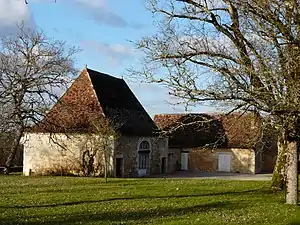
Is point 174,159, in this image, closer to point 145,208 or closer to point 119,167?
point 119,167

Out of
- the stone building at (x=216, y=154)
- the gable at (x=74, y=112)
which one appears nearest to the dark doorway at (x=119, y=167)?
the gable at (x=74, y=112)

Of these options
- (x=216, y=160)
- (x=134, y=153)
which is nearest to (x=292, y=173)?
(x=134, y=153)

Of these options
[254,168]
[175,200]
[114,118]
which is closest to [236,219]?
[175,200]

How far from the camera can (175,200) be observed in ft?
62.5

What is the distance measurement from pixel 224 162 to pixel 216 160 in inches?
33.8

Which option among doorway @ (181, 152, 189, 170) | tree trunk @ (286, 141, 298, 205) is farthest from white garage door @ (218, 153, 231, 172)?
tree trunk @ (286, 141, 298, 205)

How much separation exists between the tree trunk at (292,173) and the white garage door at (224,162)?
32799mm

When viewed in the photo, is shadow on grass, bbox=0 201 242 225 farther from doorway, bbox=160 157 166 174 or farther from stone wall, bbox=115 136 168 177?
doorway, bbox=160 157 166 174

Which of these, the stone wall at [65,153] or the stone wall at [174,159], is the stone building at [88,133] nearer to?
the stone wall at [65,153]

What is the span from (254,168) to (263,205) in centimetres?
3239

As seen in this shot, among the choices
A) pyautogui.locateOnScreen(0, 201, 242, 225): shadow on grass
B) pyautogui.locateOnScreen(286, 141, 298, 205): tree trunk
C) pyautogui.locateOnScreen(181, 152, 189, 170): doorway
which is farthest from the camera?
pyautogui.locateOnScreen(181, 152, 189, 170): doorway

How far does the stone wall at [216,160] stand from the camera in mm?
49719

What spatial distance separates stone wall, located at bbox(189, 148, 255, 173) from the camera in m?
49.7

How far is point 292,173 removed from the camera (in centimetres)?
1756
